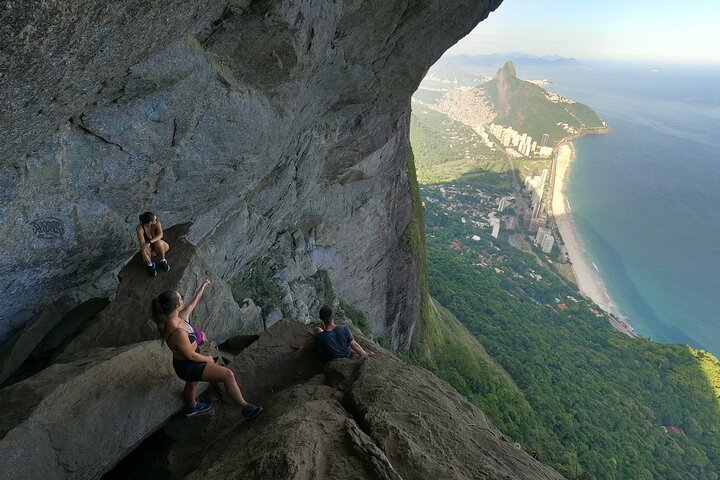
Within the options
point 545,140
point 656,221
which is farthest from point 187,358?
point 545,140

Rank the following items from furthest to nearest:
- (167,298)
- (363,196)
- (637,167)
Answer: (637,167), (363,196), (167,298)

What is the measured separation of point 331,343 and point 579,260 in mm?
80338

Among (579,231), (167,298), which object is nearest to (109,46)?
(167,298)

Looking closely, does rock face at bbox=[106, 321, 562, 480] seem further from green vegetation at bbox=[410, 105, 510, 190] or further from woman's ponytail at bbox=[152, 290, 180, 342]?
green vegetation at bbox=[410, 105, 510, 190]

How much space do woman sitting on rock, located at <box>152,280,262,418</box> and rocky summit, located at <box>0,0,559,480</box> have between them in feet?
0.75

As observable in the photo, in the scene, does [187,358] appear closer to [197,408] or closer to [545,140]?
[197,408]

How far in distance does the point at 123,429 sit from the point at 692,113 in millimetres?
245749

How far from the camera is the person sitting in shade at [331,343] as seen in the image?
779cm

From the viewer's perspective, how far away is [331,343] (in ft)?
25.6

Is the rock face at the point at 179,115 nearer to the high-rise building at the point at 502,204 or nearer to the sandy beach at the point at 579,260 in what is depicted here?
the sandy beach at the point at 579,260

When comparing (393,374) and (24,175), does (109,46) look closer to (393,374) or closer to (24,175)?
(24,175)

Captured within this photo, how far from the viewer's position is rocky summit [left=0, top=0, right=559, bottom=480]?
16.0 feet

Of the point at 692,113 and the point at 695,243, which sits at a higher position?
the point at 692,113

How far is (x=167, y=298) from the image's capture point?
5.47 meters
